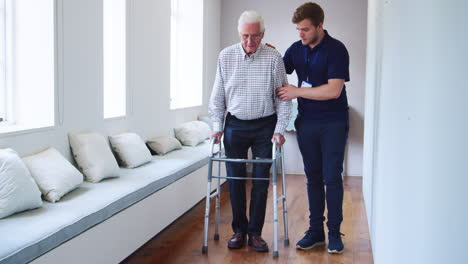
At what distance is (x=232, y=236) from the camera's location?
13.2 feet

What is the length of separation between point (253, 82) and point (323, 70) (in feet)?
1.47

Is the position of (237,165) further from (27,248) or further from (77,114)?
(27,248)

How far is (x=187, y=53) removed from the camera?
683 centimetres

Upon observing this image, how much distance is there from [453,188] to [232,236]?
8.47 feet

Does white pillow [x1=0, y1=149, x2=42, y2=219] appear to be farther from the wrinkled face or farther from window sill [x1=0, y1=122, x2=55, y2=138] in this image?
the wrinkled face

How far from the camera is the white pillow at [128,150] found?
14.1 ft

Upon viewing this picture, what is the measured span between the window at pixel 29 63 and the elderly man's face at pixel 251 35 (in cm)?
116

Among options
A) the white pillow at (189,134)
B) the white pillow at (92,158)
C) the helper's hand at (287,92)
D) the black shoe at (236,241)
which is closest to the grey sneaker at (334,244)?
the black shoe at (236,241)

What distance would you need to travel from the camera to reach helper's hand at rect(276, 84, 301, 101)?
141 inches

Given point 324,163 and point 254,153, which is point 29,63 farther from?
point 324,163

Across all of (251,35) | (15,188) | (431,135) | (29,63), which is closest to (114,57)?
(29,63)

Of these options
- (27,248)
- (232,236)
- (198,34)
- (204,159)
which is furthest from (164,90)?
(27,248)

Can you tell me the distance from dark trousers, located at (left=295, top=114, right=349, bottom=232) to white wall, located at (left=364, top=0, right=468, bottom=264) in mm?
1311

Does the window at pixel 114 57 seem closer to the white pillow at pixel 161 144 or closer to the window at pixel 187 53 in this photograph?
the white pillow at pixel 161 144
